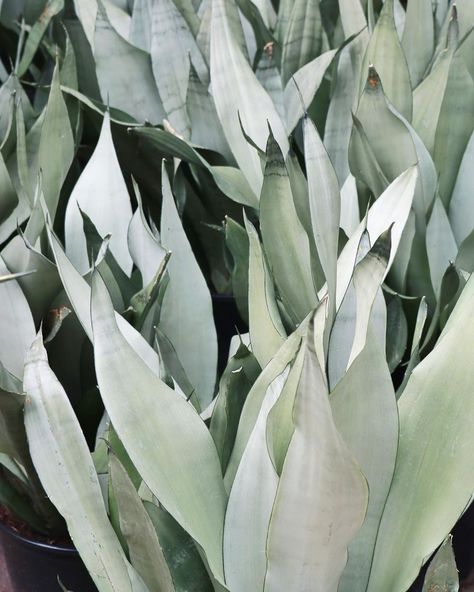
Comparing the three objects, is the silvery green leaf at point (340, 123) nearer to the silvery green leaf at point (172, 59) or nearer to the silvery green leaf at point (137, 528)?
the silvery green leaf at point (172, 59)

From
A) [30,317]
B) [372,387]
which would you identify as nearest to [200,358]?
[30,317]

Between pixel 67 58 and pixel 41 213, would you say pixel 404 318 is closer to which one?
pixel 41 213

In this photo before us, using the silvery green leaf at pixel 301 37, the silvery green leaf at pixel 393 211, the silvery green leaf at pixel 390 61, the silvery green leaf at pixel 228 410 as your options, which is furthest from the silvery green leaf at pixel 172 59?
the silvery green leaf at pixel 228 410

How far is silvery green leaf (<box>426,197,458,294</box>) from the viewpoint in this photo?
854 mm

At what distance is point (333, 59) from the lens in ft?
3.10

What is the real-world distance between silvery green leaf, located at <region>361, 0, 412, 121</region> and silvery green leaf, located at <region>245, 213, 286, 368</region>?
0.98 ft

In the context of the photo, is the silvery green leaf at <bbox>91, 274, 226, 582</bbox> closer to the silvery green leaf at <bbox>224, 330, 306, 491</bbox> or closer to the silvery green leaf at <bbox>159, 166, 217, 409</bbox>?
the silvery green leaf at <bbox>224, 330, 306, 491</bbox>

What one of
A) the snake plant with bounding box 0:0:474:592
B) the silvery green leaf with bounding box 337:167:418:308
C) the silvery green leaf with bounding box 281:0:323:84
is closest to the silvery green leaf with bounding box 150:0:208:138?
the snake plant with bounding box 0:0:474:592

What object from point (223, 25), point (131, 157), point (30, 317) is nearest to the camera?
point (30, 317)

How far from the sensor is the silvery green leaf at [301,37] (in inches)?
38.8

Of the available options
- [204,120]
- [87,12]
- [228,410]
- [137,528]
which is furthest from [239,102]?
[137,528]

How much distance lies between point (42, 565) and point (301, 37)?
1.99 ft

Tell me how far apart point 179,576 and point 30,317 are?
0.84ft

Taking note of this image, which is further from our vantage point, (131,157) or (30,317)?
(131,157)
